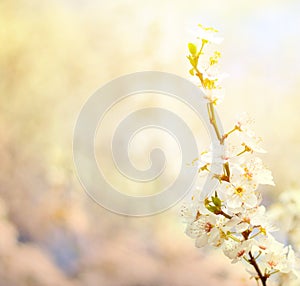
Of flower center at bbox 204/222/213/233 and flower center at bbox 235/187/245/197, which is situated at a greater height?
flower center at bbox 235/187/245/197

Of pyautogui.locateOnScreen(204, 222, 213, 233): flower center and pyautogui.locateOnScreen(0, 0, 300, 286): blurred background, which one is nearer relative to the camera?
pyautogui.locateOnScreen(204, 222, 213, 233): flower center

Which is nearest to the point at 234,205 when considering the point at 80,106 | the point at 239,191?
the point at 239,191

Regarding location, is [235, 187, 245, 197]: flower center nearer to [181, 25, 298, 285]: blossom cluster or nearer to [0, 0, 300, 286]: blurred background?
[181, 25, 298, 285]: blossom cluster

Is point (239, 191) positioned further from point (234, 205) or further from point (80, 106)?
point (80, 106)

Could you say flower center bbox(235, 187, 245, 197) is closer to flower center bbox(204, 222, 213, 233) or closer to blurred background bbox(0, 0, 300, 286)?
flower center bbox(204, 222, 213, 233)

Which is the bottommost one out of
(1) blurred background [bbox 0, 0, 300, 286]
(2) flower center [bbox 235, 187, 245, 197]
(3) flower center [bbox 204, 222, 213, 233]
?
(3) flower center [bbox 204, 222, 213, 233]

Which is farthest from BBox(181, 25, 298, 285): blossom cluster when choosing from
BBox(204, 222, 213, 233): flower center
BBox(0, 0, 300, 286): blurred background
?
BBox(0, 0, 300, 286): blurred background

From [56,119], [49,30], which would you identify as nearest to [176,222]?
[56,119]
